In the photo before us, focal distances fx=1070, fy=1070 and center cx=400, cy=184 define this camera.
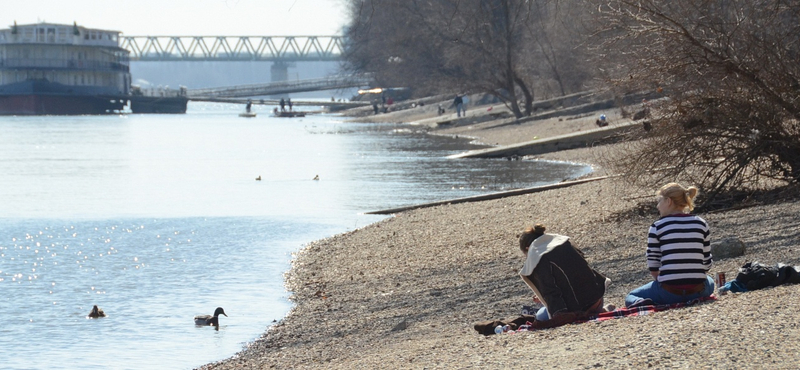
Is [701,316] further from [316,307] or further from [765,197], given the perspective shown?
[765,197]

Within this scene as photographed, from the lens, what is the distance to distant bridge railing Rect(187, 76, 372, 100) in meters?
114

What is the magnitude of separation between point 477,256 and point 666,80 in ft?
10.3

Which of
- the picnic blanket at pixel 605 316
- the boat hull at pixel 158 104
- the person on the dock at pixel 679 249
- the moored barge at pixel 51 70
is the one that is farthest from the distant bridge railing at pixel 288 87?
the person on the dock at pixel 679 249

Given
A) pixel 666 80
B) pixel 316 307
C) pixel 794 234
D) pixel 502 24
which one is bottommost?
pixel 316 307


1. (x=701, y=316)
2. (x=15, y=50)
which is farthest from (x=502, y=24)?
(x=15, y=50)

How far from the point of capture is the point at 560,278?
23.7ft

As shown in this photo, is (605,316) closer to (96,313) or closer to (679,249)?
(679,249)

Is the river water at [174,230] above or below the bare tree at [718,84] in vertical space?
below

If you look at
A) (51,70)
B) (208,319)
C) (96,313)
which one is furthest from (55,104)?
(208,319)

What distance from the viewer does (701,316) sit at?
668cm

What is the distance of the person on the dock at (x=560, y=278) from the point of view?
7172 mm

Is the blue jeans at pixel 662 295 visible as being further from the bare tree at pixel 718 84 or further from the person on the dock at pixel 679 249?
the bare tree at pixel 718 84

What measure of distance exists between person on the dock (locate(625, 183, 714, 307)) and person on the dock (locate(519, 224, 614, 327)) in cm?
43

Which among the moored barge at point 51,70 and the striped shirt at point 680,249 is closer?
the striped shirt at point 680,249
